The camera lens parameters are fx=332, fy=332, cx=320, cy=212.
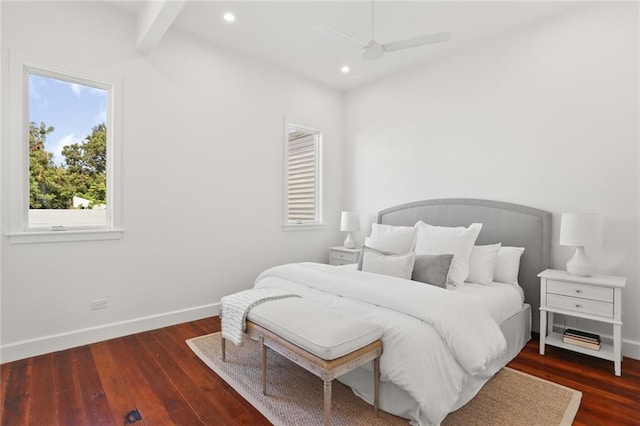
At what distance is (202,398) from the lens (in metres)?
2.23

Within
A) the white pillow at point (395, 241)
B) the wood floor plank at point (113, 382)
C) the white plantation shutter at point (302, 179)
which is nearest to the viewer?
the wood floor plank at point (113, 382)

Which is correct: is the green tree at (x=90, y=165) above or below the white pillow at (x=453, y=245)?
above

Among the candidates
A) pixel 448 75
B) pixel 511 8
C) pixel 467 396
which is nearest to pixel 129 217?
pixel 467 396

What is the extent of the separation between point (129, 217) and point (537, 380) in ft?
12.5

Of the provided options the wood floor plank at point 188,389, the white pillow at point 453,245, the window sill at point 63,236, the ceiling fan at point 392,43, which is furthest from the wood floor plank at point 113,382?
the ceiling fan at point 392,43

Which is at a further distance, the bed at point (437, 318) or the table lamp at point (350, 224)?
the table lamp at point (350, 224)

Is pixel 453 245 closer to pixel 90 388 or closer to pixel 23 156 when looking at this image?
pixel 90 388

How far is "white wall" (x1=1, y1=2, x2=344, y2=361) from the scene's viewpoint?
283 centimetres

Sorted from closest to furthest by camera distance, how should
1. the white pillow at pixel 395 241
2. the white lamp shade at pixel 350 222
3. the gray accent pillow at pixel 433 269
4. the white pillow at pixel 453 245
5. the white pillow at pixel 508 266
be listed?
1. the gray accent pillow at pixel 433 269
2. the white pillow at pixel 453 245
3. the white pillow at pixel 508 266
4. the white pillow at pixel 395 241
5. the white lamp shade at pixel 350 222

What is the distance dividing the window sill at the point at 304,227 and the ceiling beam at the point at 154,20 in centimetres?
255

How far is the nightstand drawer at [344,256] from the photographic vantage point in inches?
179

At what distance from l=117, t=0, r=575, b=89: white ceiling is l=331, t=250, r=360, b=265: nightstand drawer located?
253 centimetres

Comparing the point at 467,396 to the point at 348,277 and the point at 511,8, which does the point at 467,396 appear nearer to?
the point at 348,277

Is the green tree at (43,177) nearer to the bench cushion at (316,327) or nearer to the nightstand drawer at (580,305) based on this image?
the bench cushion at (316,327)
